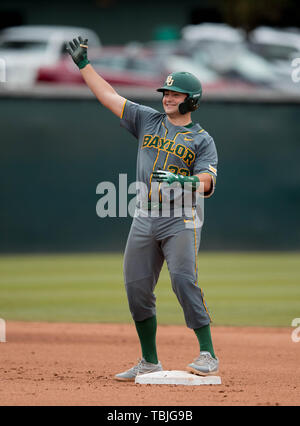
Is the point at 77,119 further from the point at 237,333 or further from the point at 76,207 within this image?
the point at 237,333

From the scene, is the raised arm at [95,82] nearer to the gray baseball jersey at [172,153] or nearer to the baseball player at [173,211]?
the baseball player at [173,211]

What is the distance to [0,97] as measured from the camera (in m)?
15.9

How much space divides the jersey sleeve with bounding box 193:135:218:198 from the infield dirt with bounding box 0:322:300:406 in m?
1.31

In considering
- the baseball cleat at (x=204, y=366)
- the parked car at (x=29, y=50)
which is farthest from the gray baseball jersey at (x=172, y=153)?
the parked car at (x=29, y=50)

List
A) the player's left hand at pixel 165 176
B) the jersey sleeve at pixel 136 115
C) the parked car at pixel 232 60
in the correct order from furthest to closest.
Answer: the parked car at pixel 232 60
the jersey sleeve at pixel 136 115
the player's left hand at pixel 165 176

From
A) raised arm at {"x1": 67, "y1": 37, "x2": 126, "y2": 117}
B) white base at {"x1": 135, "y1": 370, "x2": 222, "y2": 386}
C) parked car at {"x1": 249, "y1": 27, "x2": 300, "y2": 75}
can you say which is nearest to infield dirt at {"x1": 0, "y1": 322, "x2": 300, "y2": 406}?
white base at {"x1": 135, "y1": 370, "x2": 222, "y2": 386}

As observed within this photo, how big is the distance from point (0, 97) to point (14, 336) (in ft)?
27.8

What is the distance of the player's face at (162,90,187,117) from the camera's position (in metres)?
5.77

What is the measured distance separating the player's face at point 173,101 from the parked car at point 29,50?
50.4 feet

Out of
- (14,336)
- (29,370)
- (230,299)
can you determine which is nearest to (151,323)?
(29,370)

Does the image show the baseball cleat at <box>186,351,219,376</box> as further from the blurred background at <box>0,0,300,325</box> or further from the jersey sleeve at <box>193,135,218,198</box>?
the blurred background at <box>0,0,300,325</box>

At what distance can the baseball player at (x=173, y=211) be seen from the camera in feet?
18.6

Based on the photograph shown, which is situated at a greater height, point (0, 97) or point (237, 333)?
point (0, 97)
